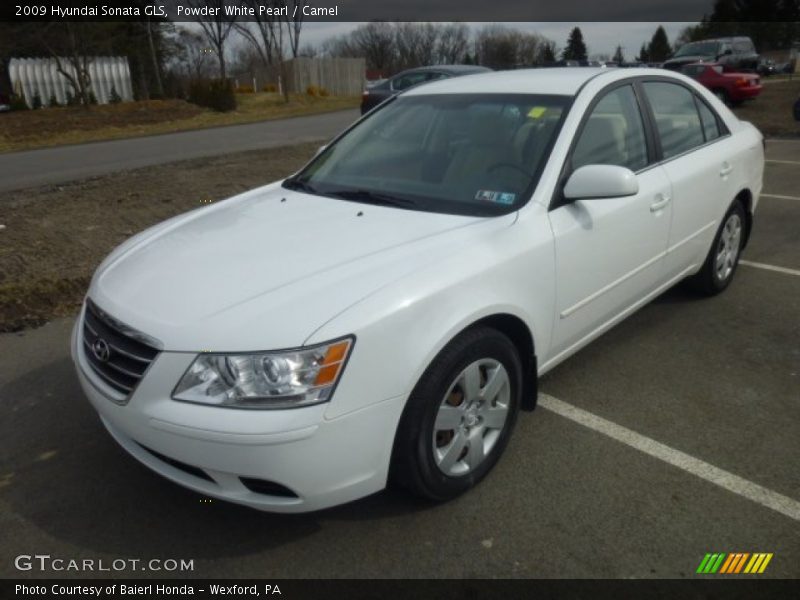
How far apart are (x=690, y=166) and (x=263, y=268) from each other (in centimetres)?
278

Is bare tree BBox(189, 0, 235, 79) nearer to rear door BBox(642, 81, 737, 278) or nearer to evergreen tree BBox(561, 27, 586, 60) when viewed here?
rear door BBox(642, 81, 737, 278)

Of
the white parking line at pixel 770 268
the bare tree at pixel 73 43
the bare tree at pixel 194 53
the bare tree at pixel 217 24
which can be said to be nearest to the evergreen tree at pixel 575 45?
the bare tree at pixel 194 53

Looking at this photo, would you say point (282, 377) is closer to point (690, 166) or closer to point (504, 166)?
point (504, 166)

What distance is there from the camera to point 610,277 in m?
3.35

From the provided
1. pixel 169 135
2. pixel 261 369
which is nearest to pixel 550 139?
pixel 261 369

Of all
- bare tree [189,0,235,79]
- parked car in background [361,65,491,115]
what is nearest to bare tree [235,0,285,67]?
bare tree [189,0,235,79]

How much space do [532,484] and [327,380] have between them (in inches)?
45.0

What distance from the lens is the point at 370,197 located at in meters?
3.25

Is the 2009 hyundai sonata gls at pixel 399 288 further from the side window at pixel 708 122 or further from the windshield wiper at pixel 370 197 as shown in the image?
the side window at pixel 708 122

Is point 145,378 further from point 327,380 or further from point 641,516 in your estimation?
point 641,516

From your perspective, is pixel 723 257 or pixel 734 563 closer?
pixel 734 563

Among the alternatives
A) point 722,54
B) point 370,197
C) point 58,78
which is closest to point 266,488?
point 370,197

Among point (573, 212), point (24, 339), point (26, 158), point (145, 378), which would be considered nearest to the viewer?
point (145, 378)

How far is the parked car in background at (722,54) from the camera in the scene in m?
20.6
